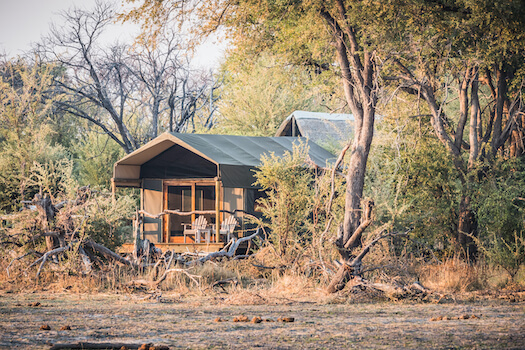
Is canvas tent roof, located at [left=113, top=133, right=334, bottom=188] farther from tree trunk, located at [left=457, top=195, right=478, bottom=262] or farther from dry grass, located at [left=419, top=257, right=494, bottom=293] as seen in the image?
dry grass, located at [left=419, top=257, right=494, bottom=293]

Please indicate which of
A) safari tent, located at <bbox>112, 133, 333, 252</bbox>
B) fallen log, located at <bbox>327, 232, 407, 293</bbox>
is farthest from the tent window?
fallen log, located at <bbox>327, 232, 407, 293</bbox>

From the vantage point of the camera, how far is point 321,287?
1066cm

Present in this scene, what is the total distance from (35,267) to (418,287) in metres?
6.46

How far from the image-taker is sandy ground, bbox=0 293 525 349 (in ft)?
19.1

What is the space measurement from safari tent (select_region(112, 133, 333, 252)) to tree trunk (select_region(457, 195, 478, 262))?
5464 millimetres

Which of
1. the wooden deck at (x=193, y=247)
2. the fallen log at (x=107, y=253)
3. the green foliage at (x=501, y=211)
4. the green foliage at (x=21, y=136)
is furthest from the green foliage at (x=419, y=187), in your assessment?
the green foliage at (x=21, y=136)

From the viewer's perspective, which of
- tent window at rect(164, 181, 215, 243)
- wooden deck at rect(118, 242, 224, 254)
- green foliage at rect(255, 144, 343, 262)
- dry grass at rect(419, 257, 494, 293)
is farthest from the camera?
tent window at rect(164, 181, 215, 243)

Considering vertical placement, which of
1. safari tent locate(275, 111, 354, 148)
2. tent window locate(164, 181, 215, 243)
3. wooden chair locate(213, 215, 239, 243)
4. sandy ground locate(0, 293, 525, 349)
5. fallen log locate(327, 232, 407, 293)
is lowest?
sandy ground locate(0, 293, 525, 349)

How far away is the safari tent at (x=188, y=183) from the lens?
59.5ft

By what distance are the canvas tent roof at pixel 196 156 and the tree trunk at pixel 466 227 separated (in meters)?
5.29

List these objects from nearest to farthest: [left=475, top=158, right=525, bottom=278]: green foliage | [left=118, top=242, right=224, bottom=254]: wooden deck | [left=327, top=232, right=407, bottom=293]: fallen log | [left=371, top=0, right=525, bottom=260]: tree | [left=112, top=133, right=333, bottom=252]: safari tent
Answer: [left=327, top=232, right=407, bottom=293]: fallen log < [left=371, top=0, right=525, bottom=260]: tree < [left=475, top=158, right=525, bottom=278]: green foliage < [left=118, top=242, right=224, bottom=254]: wooden deck < [left=112, top=133, right=333, bottom=252]: safari tent

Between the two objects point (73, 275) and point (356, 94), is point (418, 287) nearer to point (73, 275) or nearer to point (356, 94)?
point (356, 94)

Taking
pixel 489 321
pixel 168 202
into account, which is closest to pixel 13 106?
pixel 168 202

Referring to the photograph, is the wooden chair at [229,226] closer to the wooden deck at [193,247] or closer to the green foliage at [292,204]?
the wooden deck at [193,247]
